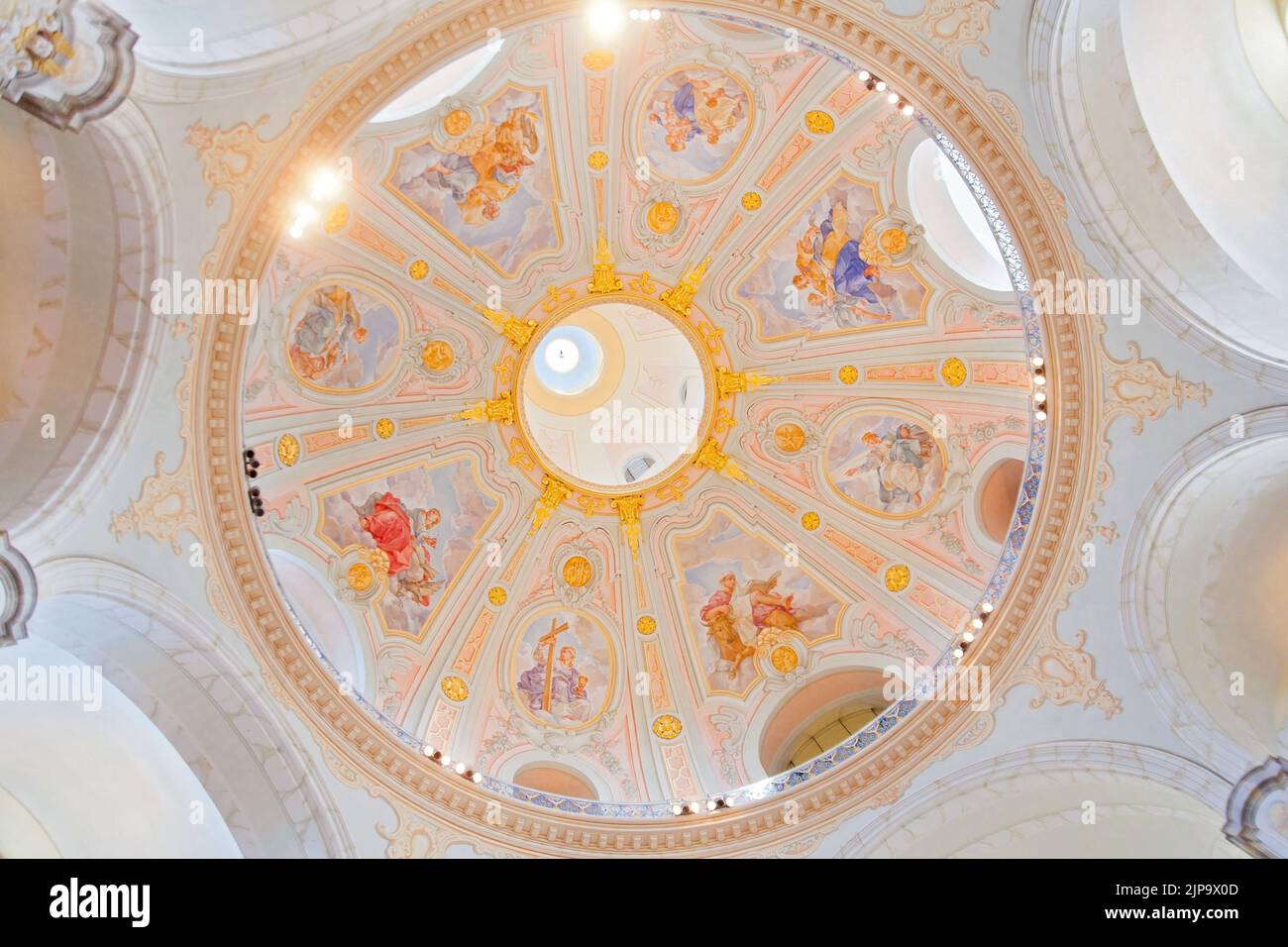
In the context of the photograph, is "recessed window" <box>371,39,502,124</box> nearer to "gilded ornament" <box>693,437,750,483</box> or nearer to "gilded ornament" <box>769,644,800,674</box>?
"gilded ornament" <box>693,437,750,483</box>

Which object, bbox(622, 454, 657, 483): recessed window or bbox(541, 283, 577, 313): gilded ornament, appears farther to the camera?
bbox(622, 454, 657, 483): recessed window

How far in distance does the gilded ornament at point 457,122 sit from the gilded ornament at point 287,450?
198 inches

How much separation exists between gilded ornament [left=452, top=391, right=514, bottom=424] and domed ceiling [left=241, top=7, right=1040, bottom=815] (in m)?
0.05

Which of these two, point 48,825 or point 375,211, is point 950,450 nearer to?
point 375,211

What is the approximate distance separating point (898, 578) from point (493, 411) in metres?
7.14

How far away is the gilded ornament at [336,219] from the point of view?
48.0 ft

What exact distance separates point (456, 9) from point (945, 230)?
7914 mm

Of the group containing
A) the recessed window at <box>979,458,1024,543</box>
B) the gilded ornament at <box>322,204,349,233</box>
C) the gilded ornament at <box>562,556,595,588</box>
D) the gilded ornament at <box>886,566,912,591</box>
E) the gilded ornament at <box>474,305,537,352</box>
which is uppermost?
the gilded ornament at <box>322,204,349,233</box>

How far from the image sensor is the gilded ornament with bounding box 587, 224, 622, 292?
16641 mm

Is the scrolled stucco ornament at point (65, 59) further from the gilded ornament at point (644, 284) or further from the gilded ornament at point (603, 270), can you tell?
the gilded ornament at point (644, 284)

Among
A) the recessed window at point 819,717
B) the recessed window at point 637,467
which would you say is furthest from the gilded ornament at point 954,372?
the recessed window at point 637,467

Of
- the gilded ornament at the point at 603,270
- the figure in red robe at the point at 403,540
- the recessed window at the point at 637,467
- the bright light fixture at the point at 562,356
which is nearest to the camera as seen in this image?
the figure in red robe at the point at 403,540

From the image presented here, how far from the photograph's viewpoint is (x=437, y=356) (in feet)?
54.3

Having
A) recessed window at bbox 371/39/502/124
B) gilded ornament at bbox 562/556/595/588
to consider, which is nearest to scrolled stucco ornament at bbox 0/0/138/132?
recessed window at bbox 371/39/502/124
